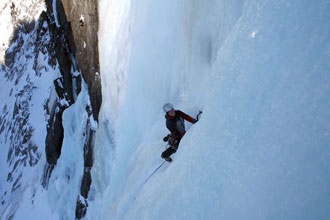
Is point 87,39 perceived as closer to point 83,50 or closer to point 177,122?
point 83,50

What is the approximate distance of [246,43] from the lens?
2.65 metres

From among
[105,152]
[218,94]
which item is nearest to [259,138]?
[218,94]

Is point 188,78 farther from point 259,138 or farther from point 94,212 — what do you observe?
point 94,212

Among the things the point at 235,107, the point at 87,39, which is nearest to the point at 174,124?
the point at 235,107

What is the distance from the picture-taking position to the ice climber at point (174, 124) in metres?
4.41

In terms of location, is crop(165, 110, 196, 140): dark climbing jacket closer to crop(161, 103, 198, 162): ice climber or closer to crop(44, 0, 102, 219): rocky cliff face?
crop(161, 103, 198, 162): ice climber

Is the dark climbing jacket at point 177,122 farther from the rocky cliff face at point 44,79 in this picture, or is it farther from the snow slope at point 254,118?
the rocky cliff face at point 44,79

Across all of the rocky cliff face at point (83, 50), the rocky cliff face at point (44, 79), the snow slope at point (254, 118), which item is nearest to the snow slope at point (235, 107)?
the snow slope at point (254, 118)

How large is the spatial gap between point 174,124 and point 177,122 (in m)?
0.05

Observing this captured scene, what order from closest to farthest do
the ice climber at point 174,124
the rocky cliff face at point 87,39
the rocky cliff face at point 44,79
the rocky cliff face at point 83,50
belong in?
1. the ice climber at point 174,124
2. the rocky cliff face at point 87,39
3. the rocky cliff face at point 83,50
4. the rocky cliff face at point 44,79

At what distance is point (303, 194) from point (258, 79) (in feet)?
2.76

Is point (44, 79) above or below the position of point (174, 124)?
above

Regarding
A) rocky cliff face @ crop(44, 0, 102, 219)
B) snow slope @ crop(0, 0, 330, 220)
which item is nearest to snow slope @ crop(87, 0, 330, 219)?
snow slope @ crop(0, 0, 330, 220)

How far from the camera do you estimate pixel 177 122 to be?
4480mm
